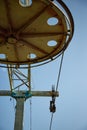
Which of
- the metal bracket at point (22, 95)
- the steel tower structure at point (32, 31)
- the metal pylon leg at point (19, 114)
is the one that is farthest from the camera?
the metal bracket at point (22, 95)

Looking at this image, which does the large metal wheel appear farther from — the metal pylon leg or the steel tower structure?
the metal pylon leg

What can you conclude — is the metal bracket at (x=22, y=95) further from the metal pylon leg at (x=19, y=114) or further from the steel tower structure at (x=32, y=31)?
the steel tower structure at (x=32, y=31)

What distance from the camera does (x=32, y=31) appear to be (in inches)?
314

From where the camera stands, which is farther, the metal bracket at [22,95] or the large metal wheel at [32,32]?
the metal bracket at [22,95]

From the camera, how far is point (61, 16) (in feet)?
23.0

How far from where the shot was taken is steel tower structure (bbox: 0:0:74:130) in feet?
23.3

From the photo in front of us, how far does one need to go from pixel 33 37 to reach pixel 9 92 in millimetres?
4368

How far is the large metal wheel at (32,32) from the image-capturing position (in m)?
7.16

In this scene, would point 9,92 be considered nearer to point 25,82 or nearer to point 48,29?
point 25,82

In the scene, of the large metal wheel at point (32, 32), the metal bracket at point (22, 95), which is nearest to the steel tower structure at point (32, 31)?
the large metal wheel at point (32, 32)

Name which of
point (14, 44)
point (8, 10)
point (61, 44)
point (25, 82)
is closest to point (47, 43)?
point (61, 44)

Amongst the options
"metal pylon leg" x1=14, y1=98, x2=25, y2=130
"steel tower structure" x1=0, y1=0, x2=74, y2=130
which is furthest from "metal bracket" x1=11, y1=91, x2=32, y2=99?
"steel tower structure" x1=0, y1=0, x2=74, y2=130

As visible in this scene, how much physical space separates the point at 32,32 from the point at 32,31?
0.05 meters

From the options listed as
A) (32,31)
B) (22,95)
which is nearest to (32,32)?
(32,31)
